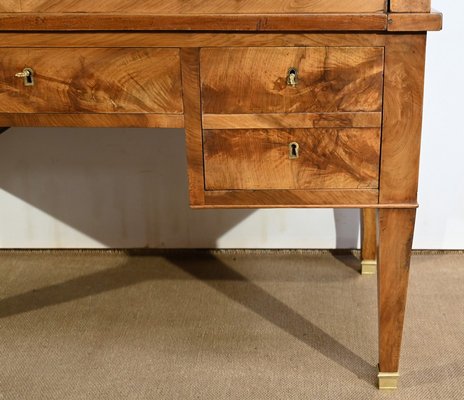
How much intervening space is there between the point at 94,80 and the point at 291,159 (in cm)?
39

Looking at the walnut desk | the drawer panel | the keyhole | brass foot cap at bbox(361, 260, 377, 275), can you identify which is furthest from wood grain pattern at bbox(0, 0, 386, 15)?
brass foot cap at bbox(361, 260, 377, 275)

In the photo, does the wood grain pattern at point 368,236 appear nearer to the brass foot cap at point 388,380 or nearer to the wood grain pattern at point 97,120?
the brass foot cap at point 388,380

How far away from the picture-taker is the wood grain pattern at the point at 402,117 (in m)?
1.30

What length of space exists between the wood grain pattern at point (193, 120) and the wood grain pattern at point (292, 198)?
26 mm

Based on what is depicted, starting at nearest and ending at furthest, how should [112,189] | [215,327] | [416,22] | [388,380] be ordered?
[416,22]
[388,380]
[215,327]
[112,189]

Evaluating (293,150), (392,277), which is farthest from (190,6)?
(392,277)

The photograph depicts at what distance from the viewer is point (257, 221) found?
2.15 m

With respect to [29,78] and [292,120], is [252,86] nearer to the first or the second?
[292,120]

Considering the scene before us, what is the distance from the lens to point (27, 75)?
1.38m

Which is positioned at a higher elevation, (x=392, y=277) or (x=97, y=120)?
(x=97, y=120)

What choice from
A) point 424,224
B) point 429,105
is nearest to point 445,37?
point 429,105

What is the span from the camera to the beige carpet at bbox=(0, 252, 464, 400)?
5.05 ft

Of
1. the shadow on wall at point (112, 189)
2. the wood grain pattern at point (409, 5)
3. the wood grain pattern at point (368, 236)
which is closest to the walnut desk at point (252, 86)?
the wood grain pattern at point (409, 5)

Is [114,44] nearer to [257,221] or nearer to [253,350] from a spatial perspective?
[253,350]
